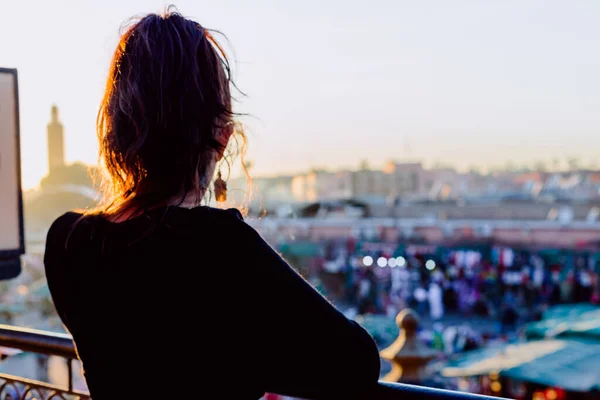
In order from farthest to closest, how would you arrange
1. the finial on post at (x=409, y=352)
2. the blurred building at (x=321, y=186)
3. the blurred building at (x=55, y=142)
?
the blurred building at (x=321, y=186), the finial on post at (x=409, y=352), the blurred building at (x=55, y=142)

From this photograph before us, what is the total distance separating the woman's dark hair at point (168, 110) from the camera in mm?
675

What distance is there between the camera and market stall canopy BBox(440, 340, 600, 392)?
18.7 ft

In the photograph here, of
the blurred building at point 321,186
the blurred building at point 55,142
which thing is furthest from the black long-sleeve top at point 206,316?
the blurred building at point 321,186

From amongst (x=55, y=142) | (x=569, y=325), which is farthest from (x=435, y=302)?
(x=55, y=142)

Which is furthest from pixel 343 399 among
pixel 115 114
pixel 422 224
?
pixel 422 224

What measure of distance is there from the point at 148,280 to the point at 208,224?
84mm

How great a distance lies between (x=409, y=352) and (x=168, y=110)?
104 inches

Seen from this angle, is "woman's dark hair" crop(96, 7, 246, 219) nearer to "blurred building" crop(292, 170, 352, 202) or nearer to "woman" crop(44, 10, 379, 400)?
"woman" crop(44, 10, 379, 400)

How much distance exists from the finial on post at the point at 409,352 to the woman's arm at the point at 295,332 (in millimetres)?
2339

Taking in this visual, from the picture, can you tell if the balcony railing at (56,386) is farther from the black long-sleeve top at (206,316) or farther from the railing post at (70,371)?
the black long-sleeve top at (206,316)

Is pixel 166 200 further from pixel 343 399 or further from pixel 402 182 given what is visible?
pixel 402 182

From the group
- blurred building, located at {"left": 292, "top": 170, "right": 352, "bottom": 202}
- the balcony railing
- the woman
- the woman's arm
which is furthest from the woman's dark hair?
blurred building, located at {"left": 292, "top": 170, "right": 352, "bottom": 202}

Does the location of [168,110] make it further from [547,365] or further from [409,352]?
[547,365]

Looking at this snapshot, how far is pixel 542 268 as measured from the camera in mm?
14328
